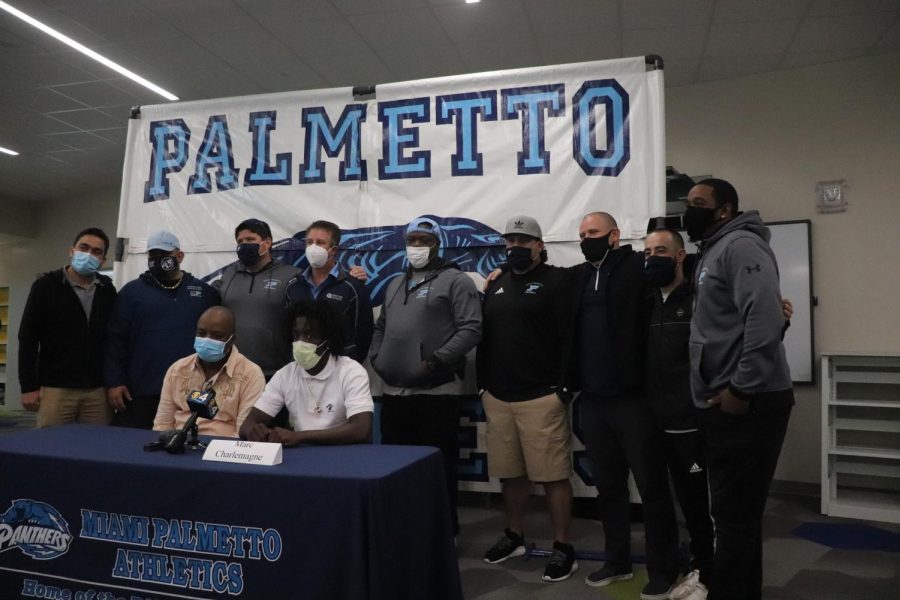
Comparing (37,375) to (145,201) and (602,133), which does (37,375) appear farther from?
(602,133)

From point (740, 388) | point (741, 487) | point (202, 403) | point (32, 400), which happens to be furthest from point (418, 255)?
point (32, 400)

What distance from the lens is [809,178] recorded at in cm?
496

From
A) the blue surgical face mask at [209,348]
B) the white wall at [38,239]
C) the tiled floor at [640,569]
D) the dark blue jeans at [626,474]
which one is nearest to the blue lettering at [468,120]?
the dark blue jeans at [626,474]

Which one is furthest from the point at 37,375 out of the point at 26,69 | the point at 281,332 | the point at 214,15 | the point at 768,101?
the point at 768,101

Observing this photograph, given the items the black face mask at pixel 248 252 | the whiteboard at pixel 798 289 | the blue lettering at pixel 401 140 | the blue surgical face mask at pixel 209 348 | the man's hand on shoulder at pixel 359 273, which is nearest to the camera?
the blue surgical face mask at pixel 209 348

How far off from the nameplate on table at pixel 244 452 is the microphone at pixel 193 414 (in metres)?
0.11

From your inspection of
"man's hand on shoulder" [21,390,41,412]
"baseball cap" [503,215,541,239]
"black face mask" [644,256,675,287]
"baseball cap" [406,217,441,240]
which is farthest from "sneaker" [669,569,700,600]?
"man's hand on shoulder" [21,390,41,412]

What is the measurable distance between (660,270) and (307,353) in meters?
1.49

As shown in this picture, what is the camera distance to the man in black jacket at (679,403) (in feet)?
8.27

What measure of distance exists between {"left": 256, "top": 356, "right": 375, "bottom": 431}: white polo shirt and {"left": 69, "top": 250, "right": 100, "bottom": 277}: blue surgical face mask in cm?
155

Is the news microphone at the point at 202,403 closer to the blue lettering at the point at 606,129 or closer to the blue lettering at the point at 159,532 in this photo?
the blue lettering at the point at 159,532

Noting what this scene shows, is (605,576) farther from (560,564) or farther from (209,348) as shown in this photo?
(209,348)

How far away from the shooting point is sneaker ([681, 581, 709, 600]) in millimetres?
2451

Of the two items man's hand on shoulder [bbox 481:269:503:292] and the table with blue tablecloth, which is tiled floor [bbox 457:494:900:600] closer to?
the table with blue tablecloth
